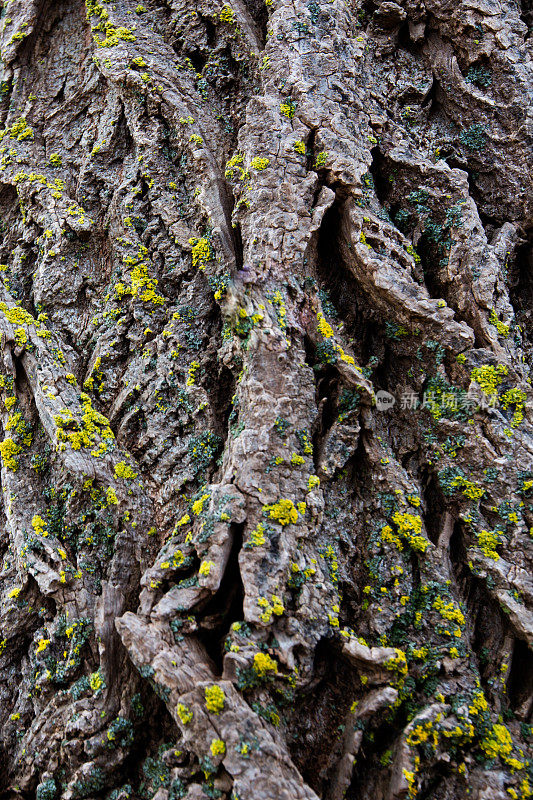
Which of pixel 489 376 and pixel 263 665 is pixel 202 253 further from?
pixel 263 665

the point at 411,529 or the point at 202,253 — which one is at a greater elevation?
the point at 202,253

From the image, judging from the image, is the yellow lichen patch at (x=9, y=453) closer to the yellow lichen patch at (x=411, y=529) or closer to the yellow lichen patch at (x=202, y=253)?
the yellow lichen patch at (x=202, y=253)

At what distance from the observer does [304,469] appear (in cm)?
411

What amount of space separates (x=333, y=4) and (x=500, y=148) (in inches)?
103

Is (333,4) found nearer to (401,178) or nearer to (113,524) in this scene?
(401,178)

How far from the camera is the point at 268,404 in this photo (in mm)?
4145

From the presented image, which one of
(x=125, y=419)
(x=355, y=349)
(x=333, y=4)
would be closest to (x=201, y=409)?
(x=125, y=419)

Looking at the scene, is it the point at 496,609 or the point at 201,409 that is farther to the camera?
the point at 201,409

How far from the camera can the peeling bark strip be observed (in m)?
3.60

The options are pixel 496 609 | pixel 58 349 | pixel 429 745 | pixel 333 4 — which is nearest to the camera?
pixel 429 745

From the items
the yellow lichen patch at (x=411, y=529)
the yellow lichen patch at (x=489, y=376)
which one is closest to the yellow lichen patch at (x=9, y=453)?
the yellow lichen patch at (x=411, y=529)

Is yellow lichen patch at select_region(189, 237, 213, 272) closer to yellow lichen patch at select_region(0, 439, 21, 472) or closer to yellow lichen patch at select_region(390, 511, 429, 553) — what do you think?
yellow lichen patch at select_region(0, 439, 21, 472)

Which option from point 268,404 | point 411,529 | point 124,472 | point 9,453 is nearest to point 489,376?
point 411,529

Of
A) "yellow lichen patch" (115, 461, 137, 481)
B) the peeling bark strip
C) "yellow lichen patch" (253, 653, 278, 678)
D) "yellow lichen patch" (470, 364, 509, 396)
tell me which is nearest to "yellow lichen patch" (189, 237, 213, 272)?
the peeling bark strip
